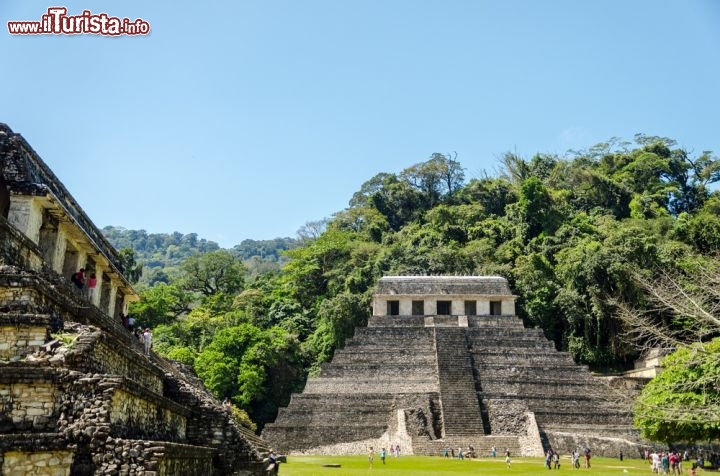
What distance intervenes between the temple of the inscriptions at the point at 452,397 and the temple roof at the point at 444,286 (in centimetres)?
120

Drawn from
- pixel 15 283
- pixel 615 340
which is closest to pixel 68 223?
pixel 15 283

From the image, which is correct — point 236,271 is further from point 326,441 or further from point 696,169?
point 696,169

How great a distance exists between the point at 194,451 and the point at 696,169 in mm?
58091

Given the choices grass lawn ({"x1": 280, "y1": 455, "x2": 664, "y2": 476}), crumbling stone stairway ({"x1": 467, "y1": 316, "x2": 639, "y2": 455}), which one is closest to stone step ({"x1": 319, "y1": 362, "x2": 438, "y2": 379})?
crumbling stone stairway ({"x1": 467, "y1": 316, "x2": 639, "y2": 455})

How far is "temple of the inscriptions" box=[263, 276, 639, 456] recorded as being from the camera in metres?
25.4

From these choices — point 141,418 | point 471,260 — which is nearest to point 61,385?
point 141,418

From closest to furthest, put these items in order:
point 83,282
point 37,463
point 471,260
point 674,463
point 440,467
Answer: point 37,463 < point 83,282 < point 674,463 < point 440,467 < point 471,260

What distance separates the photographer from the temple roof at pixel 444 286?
112 feet

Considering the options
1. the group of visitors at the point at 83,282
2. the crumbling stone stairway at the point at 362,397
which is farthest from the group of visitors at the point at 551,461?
the group of visitors at the point at 83,282

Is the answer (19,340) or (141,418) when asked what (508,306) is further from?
(19,340)

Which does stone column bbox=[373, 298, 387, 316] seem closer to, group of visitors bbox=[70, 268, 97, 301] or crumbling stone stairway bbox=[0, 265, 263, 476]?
group of visitors bbox=[70, 268, 97, 301]

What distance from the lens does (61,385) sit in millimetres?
7367

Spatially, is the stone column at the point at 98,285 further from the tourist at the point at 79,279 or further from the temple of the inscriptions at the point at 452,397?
the temple of the inscriptions at the point at 452,397

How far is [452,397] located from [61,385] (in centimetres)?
2172
